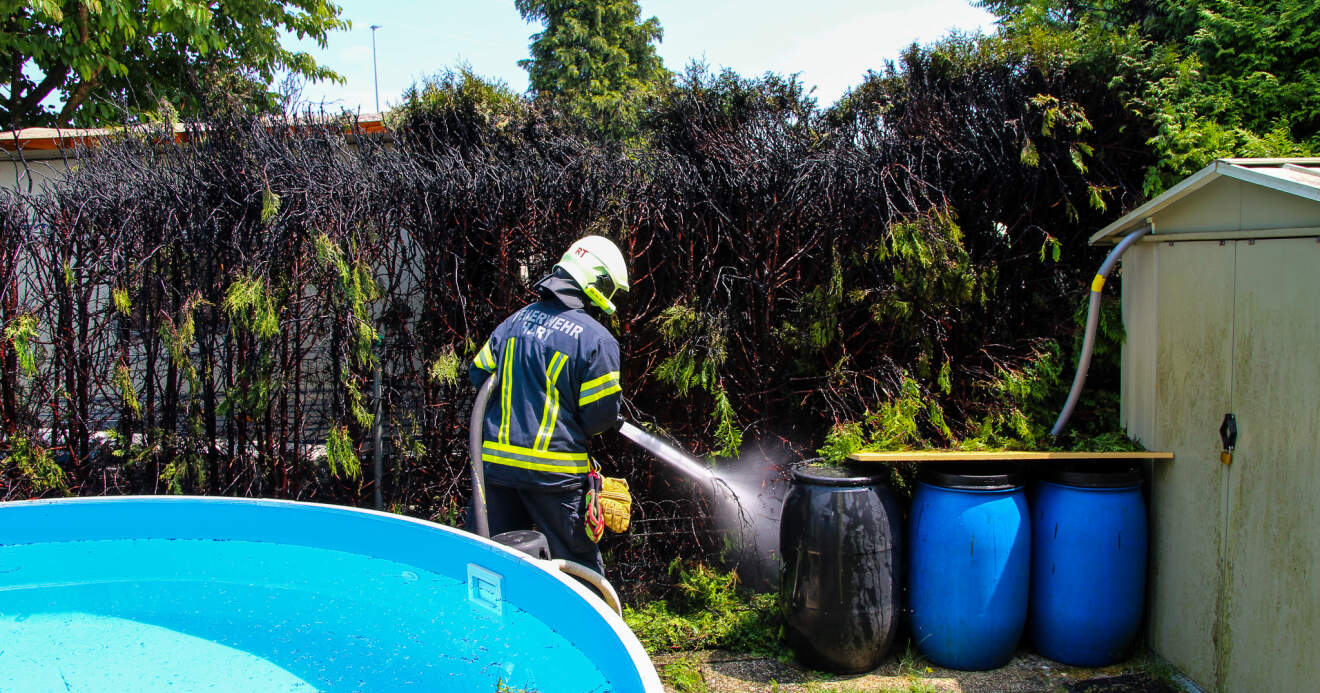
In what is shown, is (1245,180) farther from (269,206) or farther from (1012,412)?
(269,206)

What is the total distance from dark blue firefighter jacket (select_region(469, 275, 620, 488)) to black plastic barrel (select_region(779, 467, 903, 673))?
106cm

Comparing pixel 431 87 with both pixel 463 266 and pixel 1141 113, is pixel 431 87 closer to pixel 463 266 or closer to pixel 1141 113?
pixel 463 266

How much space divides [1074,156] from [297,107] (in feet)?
15.8

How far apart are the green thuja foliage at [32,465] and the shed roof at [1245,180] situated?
20.5ft

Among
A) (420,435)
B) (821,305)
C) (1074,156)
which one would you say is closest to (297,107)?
(420,435)

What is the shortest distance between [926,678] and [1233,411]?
5.96 ft

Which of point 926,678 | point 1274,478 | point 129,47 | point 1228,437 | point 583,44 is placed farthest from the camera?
point 583,44

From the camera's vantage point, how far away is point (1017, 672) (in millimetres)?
3857

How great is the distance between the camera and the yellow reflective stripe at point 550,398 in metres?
3.69

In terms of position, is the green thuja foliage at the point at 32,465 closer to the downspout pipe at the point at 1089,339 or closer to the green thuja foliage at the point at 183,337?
the green thuja foliage at the point at 183,337

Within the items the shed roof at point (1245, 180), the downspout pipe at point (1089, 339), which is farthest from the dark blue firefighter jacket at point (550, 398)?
the shed roof at point (1245, 180)

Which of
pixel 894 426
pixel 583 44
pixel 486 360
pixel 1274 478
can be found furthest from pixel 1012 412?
pixel 583 44

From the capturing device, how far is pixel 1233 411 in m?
3.45

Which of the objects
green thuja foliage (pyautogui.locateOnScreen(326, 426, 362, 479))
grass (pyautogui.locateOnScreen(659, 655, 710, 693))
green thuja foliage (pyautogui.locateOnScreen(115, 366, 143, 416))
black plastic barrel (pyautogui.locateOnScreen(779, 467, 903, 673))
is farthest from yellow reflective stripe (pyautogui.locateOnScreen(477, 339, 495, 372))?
green thuja foliage (pyautogui.locateOnScreen(115, 366, 143, 416))
